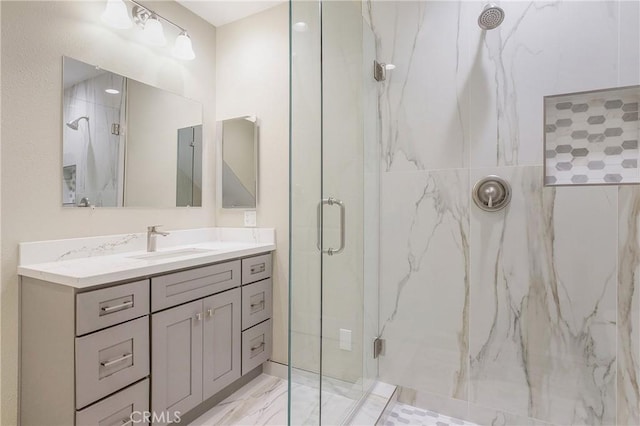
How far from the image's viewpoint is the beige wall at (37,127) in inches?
55.6

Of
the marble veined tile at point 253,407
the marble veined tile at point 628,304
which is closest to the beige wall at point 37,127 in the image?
the marble veined tile at point 253,407

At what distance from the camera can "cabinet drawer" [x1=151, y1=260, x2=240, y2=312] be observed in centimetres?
149

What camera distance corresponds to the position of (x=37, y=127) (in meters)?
1.52

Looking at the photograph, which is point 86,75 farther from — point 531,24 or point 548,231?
point 548,231

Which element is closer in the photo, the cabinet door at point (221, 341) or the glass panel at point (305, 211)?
the glass panel at point (305, 211)

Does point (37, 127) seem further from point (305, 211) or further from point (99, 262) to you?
point (305, 211)

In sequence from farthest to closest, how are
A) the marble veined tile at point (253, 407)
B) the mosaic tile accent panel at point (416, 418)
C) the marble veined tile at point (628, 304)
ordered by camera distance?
1. the marble veined tile at point (253, 407)
2. the mosaic tile accent panel at point (416, 418)
3. the marble veined tile at point (628, 304)

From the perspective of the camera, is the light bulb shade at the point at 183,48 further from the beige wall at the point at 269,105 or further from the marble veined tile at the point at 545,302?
the marble veined tile at the point at 545,302

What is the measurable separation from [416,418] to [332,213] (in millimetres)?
1164

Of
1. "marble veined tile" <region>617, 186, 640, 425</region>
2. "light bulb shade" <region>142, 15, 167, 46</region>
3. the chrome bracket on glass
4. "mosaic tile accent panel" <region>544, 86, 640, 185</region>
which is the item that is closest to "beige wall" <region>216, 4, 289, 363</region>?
"light bulb shade" <region>142, 15, 167, 46</region>

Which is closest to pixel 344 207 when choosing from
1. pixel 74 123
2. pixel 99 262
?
pixel 99 262

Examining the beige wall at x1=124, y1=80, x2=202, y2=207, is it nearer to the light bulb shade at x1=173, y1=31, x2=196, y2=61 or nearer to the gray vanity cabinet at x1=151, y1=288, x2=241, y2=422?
the light bulb shade at x1=173, y1=31, x2=196, y2=61

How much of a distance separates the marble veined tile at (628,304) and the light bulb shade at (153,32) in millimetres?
2577

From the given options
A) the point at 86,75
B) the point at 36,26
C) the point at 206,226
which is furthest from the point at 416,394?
the point at 36,26
